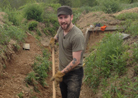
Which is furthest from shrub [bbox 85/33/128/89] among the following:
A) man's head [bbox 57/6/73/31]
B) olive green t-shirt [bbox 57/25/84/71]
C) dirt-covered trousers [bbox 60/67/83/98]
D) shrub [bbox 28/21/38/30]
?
shrub [bbox 28/21/38/30]

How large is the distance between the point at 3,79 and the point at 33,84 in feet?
3.14

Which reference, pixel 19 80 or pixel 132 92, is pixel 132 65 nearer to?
pixel 132 92

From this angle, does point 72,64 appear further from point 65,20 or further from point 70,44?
point 65,20

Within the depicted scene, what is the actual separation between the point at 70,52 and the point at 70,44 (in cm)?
20

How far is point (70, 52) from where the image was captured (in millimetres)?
2973

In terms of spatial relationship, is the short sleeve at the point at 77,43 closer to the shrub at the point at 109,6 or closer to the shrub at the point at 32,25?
the shrub at the point at 32,25

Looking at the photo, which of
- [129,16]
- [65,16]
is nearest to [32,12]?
[129,16]

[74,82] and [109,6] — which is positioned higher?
[109,6]

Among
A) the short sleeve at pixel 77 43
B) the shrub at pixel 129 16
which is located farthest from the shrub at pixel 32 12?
the short sleeve at pixel 77 43

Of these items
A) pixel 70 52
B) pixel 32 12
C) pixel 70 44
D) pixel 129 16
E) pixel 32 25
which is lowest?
pixel 70 52

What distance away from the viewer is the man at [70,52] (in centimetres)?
276

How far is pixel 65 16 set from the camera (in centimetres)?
284

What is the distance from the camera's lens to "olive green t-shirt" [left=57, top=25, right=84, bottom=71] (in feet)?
8.95

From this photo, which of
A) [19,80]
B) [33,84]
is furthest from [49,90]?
[19,80]
